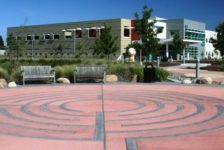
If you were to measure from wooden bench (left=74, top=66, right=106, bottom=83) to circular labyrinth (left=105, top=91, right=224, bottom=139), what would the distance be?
16.2 ft

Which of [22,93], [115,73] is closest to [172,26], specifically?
[115,73]

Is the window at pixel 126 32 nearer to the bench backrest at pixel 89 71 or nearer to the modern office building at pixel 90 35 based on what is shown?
the modern office building at pixel 90 35

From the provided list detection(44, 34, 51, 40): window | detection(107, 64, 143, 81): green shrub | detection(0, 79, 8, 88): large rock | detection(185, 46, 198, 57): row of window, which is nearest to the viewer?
detection(0, 79, 8, 88): large rock

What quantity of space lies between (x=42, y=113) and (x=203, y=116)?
374 centimetres

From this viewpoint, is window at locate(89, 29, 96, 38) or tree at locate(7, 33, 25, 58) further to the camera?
window at locate(89, 29, 96, 38)

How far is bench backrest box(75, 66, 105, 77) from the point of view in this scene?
1814 cm

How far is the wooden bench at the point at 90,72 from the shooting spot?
1812cm

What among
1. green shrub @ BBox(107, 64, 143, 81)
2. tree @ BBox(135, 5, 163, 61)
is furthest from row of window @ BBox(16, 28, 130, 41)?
green shrub @ BBox(107, 64, 143, 81)

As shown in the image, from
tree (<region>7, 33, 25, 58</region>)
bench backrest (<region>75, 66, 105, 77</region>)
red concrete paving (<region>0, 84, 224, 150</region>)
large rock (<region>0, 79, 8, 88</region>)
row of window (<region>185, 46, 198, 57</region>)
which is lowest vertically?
red concrete paving (<region>0, 84, 224, 150</region>)

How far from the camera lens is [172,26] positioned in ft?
270

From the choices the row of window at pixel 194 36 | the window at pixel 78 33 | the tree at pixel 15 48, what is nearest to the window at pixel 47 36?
the window at pixel 78 33

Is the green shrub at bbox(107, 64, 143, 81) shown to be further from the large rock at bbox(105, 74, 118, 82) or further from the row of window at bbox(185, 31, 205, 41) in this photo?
the row of window at bbox(185, 31, 205, 41)

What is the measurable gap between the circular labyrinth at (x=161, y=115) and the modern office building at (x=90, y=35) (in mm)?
58022

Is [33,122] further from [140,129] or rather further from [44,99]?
[44,99]
